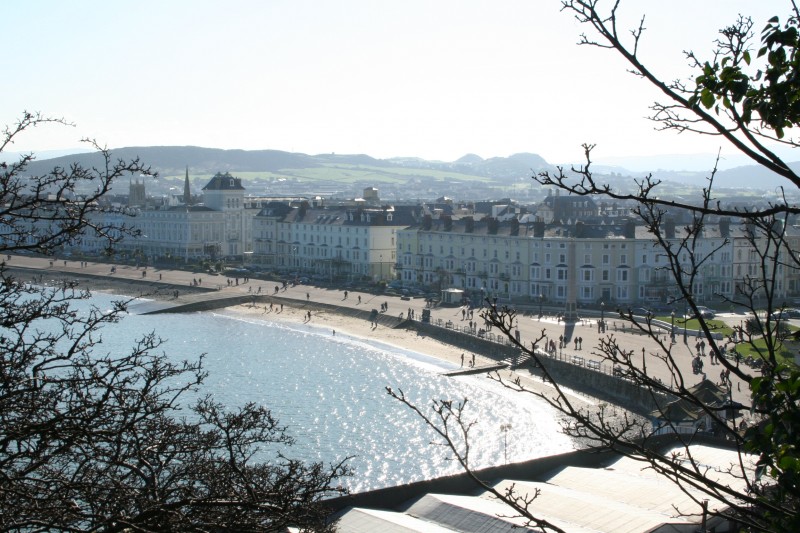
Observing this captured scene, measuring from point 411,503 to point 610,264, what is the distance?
29839 mm

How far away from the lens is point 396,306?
45.4 meters

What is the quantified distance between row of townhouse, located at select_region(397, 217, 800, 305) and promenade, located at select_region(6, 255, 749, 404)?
9.53 feet

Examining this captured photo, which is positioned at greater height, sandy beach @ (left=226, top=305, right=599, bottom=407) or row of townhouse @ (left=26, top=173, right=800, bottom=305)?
row of townhouse @ (left=26, top=173, right=800, bottom=305)

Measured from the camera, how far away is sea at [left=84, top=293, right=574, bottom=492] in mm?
22016

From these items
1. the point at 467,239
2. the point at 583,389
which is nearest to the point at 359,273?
the point at 467,239

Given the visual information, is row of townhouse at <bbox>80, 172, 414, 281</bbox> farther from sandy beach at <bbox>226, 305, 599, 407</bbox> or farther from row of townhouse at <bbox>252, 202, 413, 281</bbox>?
sandy beach at <bbox>226, 305, 599, 407</bbox>

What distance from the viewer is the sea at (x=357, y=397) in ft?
72.2

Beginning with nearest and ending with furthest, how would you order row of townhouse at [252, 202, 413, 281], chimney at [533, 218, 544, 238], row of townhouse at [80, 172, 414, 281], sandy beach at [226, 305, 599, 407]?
sandy beach at [226, 305, 599, 407]
chimney at [533, 218, 544, 238]
row of townhouse at [252, 202, 413, 281]
row of townhouse at [80, 172, 414, 281]

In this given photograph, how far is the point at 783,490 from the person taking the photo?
354 cm

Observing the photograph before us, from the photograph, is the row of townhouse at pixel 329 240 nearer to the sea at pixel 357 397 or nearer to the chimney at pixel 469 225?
the chimney at pixel 469 225

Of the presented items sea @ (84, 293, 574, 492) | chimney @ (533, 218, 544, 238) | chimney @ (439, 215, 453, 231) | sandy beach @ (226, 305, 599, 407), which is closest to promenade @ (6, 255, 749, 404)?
sandy beach @ (226, 305, 599, 407)

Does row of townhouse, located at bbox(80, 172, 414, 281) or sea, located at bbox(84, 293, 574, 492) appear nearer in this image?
sea, located at bbox(84, 293, 574, 492)

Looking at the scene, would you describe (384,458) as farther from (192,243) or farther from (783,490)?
(192,243)

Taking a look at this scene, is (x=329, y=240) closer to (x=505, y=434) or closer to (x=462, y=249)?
(x=462, y=249)
